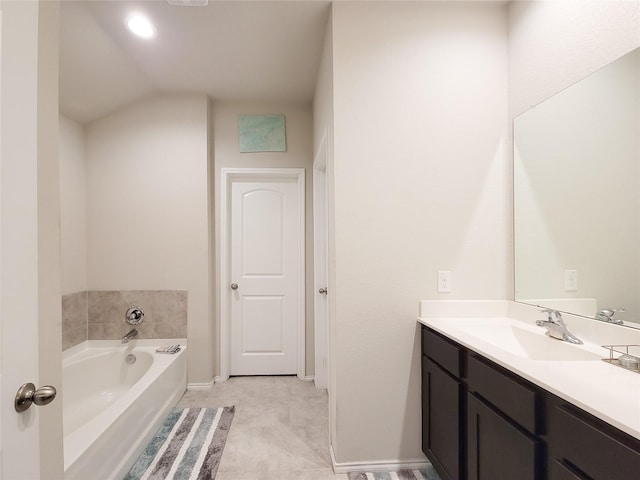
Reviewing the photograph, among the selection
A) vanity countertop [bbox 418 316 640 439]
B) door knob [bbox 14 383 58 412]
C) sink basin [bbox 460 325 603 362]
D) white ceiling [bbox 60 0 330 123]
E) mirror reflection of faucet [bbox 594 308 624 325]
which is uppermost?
white ceiling [bbox 60 0 330 123]

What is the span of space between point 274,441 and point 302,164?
228 cm

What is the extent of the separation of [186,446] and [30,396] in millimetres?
1520

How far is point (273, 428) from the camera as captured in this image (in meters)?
2.04

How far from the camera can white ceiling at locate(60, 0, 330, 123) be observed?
175 cm

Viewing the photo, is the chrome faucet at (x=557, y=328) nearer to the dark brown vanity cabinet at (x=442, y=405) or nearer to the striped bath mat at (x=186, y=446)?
the dark brown vanity cabinet at (x=442, y=405)

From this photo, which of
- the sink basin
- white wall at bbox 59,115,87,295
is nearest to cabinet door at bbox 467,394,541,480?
the sink basin

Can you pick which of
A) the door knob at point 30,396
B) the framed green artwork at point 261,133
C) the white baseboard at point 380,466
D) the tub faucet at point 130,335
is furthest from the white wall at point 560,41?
the tub faucet at point 130,335

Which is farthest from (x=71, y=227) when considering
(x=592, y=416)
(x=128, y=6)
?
(x=592, y=416)

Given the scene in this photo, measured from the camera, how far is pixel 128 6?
1715 millimetres

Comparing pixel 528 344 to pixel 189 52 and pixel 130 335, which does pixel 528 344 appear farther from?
pixel 130 335

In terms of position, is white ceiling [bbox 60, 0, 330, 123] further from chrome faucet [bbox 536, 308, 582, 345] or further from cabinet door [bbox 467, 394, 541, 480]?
cabinet door [bbox 467, 394, 541, 480]

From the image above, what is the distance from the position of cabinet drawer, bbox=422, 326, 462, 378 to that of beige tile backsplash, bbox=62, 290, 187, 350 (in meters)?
2.10

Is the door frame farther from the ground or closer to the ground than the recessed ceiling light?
closer to the ground

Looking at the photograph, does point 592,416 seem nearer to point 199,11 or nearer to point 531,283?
point 531,283
